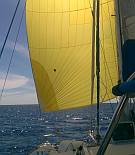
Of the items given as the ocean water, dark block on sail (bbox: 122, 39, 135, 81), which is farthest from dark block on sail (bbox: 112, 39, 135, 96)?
the ocean water

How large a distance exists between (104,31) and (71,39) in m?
1.45

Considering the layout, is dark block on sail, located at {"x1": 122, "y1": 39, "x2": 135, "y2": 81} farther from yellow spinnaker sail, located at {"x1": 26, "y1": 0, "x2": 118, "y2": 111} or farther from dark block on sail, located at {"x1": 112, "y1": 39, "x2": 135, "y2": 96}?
A: yellow spinnaker sail, located at {"x1": 26, "y1": 0, "x2": 118, "y2": 111}

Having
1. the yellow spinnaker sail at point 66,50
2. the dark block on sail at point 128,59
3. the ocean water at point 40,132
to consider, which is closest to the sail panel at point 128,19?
the ocean water at point 40,132

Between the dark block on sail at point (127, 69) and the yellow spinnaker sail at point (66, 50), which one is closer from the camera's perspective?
the dark block on sail at point (127, 69)

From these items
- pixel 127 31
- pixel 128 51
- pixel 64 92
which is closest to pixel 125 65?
pixel 128 51

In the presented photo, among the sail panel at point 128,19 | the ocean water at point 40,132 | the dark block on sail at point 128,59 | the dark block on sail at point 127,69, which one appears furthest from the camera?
the ocean water at point 40,132

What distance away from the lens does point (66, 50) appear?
14953 mm

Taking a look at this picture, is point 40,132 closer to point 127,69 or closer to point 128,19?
point 128,19

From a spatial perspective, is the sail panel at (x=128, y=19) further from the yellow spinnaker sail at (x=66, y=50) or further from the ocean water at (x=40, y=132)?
the yellow spinnaker sail at (x=66, y=50)

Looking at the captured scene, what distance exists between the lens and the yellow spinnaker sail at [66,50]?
1403 centimetres

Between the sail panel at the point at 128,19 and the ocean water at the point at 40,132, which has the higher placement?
the sail panel at the point at 128,19

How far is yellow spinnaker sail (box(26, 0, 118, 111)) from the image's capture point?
14.0 meters

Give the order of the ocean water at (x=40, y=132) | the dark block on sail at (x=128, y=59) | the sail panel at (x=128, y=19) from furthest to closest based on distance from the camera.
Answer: the ocean water at (x=40, y=132)
the sail panel at (x=128, y=19)
the dark block on sail at (x=128, y=59)

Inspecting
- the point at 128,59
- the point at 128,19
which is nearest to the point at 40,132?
the point at 128,19
